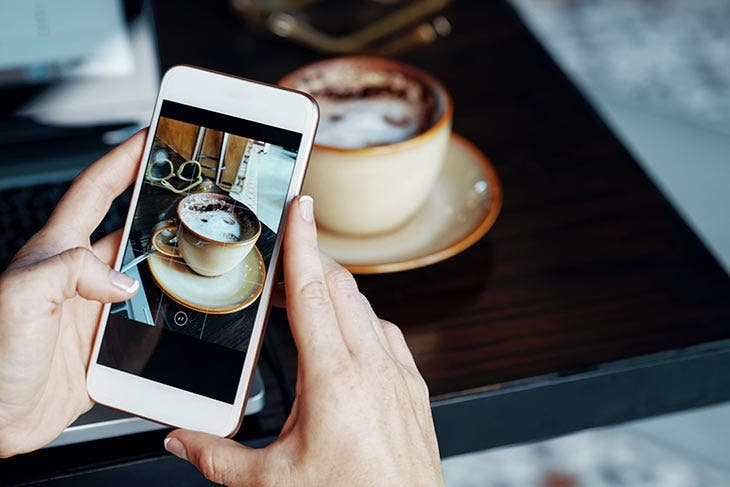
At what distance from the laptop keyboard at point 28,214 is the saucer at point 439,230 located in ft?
0.63

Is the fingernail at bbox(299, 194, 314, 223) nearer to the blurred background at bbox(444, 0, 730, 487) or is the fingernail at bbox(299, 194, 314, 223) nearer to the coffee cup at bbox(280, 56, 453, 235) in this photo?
the coffee cup at bbox(280, 56, 453, 235)

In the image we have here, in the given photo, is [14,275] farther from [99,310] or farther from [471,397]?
[471,397]

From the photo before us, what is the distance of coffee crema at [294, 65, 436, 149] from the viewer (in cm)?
68

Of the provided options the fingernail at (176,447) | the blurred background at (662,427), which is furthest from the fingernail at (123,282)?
the blurred background at (662,427)

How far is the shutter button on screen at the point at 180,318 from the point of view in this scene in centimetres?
54

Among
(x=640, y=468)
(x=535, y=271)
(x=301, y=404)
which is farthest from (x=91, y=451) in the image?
(x=640, y=468)

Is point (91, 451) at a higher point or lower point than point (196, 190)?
lower

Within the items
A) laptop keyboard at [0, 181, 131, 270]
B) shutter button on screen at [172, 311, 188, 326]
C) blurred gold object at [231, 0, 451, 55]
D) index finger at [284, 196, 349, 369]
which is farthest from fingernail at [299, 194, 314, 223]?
blurred gold object at [231, 0, 451, 55]

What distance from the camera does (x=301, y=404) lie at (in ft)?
1.57

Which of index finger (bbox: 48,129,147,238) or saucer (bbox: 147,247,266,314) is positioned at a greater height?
index finger (bbox: 48,129,147,238)

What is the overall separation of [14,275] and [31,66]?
1.45 feet

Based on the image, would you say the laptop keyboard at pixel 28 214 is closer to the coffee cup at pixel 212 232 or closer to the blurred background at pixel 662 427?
the coffee cup at pixel 212 232

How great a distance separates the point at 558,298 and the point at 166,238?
1.07 feet

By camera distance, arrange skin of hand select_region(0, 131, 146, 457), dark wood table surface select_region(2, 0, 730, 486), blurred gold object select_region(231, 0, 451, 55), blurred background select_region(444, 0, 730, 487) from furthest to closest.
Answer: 1. blurred background select_region(444, 0, 730, 487)
2. blurred gold object select_region(231, 0, 451, 55)
3. dark wood table surface select_region(2, 0, 730, 486)
4. skin of hand select_region(0, 131, 146, 457)
